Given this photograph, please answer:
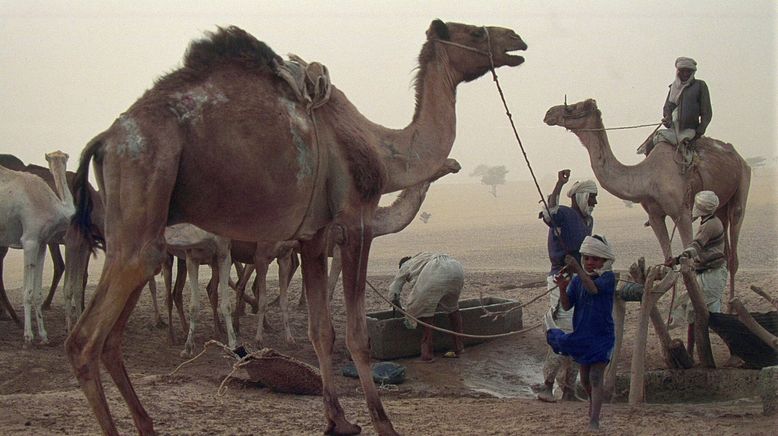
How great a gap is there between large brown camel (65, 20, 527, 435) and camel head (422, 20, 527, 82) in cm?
52

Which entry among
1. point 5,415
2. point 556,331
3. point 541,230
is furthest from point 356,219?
point 541,230

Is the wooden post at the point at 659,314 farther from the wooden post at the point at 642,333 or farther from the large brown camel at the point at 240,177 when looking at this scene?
the large brown camel at the point at 240,177

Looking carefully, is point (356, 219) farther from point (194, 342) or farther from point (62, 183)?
point (62, 183)

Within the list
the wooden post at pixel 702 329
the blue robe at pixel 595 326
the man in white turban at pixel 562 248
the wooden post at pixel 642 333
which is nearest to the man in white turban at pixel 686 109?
the man in white turban at pixel 562 248

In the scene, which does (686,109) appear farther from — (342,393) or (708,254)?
(342,393)

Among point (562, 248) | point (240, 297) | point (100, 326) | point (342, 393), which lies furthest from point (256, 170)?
point (240, 297)

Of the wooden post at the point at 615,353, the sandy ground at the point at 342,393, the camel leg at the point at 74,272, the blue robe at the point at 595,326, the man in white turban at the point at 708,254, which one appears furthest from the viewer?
the camel leg at the point at 74,272

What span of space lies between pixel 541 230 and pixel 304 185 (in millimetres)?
34399

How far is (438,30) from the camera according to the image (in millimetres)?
7285

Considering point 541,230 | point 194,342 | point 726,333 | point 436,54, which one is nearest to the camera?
point 436,54

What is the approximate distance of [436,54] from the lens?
23.9 ft

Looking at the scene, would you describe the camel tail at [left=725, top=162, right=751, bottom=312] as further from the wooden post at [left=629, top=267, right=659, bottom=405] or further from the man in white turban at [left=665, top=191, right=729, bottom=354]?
the wooden post at [left=629, top=267, right=659, bottom=405]

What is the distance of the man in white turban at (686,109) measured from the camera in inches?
449

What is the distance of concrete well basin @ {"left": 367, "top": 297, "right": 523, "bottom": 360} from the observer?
10.9m
